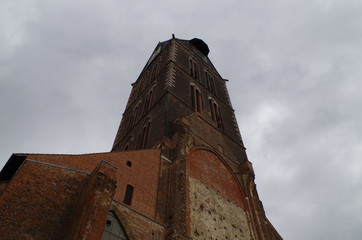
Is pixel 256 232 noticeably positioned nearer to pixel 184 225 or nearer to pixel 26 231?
pixel 184 225

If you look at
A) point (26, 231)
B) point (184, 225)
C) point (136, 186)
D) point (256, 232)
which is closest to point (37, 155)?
point (26, 231)

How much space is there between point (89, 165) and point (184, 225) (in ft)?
13.2

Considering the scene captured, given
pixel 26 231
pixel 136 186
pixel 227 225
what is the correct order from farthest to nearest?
pixel 227 225 → pixel 136 186 → pixel 26 231

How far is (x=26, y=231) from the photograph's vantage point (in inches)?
275

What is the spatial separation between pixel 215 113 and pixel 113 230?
42.7ft

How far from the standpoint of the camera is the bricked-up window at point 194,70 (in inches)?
872

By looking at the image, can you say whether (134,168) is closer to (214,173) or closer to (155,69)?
(214,173)

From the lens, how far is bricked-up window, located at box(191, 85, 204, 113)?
1834 centimetres

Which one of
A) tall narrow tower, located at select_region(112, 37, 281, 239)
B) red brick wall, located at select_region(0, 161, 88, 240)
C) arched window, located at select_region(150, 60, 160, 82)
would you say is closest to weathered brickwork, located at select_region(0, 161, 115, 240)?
red brick wall, located at select_region(0, 161, 88, 240)

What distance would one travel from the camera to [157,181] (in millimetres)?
11398

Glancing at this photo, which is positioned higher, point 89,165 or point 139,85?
point 139,85

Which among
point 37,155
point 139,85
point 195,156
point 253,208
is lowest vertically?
point 37,155

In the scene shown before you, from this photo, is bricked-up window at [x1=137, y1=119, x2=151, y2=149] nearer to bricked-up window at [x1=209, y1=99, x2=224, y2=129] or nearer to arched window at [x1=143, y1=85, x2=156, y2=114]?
arched window at [x1=143, y1=85, x2=156, y2=114]

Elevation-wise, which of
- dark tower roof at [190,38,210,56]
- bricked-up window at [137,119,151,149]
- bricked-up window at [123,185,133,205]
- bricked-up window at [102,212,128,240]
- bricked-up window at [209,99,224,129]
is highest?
dark tower roof at [190,38,210,56]
